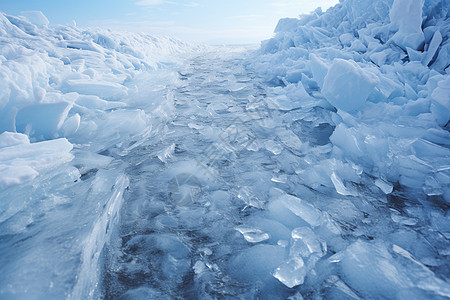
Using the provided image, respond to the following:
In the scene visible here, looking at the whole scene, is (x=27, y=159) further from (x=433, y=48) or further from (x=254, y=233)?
(x=433, y=48)

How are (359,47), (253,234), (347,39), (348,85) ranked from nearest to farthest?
(253,234), (348,85), (359,47), (347,39)

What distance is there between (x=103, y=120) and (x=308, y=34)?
679 centimetres

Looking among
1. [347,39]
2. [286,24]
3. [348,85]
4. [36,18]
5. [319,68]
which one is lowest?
[348,85]

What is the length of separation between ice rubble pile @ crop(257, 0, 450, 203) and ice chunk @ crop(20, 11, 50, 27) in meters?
8.47

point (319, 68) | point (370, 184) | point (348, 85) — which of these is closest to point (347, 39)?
point (319, 68)

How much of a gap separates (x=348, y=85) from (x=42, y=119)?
336cm

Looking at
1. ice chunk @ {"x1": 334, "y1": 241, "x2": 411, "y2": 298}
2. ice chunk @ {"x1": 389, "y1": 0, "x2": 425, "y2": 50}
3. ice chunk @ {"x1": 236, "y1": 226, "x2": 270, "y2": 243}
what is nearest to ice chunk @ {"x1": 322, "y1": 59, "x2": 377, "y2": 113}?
ice chunk @ {"x1": 389, "y1": 0, "x2": 425, "y2": 50}

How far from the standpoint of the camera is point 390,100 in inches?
116

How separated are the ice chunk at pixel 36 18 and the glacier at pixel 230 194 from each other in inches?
Answer: 240

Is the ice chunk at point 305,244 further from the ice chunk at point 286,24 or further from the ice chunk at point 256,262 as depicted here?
the ice chunk at point 286,24

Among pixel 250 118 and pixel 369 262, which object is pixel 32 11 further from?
pixel 369 262

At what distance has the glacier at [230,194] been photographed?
3.49 ft

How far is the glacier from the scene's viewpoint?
1.06 metres

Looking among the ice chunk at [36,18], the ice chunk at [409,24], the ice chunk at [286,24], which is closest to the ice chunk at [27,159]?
the ice chunk at [409,24]
